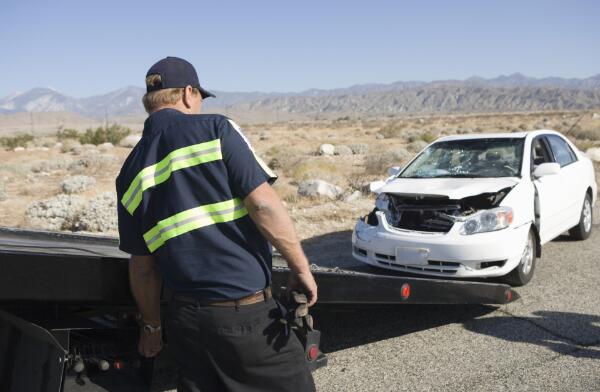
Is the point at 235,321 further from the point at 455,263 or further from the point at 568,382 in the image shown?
the point at 455,263

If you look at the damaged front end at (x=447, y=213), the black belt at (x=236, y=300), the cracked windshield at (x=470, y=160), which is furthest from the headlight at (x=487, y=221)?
the black belt at (x=236, y=300)

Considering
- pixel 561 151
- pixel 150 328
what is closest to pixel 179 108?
pixel 150 328

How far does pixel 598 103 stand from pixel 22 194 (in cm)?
21408

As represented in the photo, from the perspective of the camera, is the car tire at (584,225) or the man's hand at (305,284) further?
the car tire at (584,225)

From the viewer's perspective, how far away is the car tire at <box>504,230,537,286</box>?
5984mm

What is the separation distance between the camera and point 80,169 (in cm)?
1939

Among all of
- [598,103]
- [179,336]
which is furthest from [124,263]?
[598,103]

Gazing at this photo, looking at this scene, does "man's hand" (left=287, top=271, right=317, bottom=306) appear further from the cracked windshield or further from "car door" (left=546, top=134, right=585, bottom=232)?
"car door" (left=546, top=134, right=585, bottom=232)

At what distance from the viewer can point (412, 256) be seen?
5.85 meters

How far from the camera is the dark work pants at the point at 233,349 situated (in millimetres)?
2330

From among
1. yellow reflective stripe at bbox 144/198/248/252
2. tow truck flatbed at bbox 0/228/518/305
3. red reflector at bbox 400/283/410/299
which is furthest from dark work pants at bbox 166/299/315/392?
red reflector at bbox 400/283/410/299

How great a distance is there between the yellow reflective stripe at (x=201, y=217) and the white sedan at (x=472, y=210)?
3.80 meters

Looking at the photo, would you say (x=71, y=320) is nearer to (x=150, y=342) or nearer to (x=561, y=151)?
(x=150, y=342)

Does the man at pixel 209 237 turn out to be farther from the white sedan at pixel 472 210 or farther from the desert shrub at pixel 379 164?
the desert shrub at pixel 379 164
